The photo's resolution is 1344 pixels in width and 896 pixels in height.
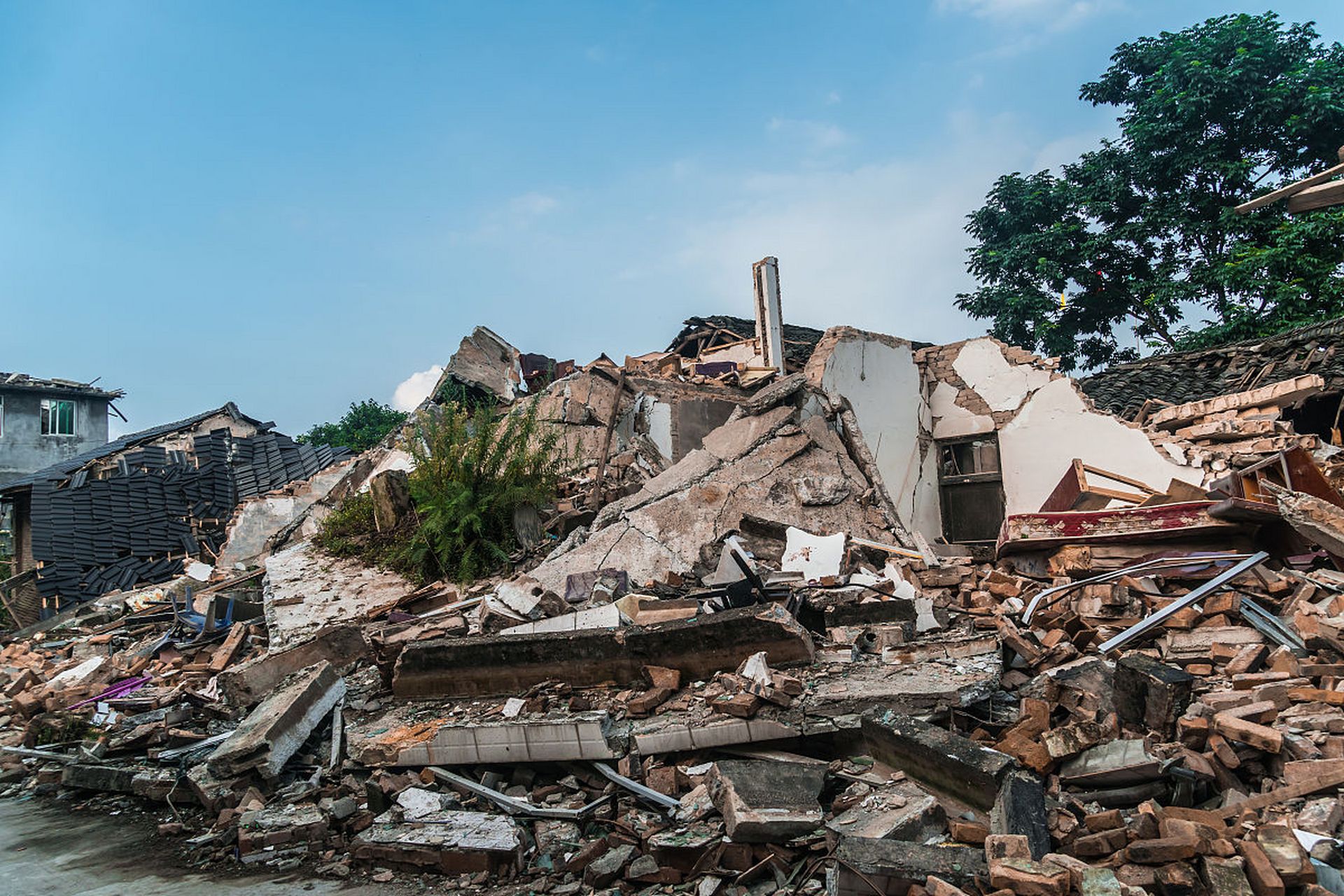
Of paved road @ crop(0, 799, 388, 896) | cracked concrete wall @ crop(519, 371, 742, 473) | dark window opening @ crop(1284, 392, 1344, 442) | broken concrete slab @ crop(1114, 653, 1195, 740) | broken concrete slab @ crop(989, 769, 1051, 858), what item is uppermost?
cracked concrete wall @ crop(519, 371, 742, 473)

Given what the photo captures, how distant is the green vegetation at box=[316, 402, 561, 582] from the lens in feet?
23.4

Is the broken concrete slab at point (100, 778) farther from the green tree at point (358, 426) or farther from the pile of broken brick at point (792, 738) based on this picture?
the green tree at point (358, 426)

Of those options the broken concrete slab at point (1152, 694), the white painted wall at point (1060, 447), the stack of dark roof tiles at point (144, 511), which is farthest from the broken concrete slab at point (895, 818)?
the stack of dark roof tiles at point (144, 511)

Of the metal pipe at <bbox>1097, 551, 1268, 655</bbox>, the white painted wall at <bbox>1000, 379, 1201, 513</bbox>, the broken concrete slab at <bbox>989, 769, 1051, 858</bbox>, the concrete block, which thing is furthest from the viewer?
the white painted wall at <bbox>1000, 379, 1201, 513</bbox>

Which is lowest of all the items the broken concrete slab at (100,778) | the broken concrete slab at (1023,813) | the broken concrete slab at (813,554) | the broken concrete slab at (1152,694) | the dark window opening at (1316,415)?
the broken concrete slab at (100,778)

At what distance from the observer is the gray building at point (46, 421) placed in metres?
22.4

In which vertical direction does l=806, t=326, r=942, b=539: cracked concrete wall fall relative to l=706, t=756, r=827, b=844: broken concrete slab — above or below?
above

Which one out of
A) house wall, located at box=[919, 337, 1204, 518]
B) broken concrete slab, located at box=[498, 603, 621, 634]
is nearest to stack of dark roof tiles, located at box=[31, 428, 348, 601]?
broken concrete slab, located at box=[498, 603, 621, 634]

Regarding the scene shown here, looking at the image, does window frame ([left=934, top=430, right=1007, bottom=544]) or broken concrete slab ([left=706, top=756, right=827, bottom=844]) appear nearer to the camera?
broken concrete slab ([left=706, top=756, right=827, bottom=844])

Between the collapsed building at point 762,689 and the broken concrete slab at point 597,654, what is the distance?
0.07 feet

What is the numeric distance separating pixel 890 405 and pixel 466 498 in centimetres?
602

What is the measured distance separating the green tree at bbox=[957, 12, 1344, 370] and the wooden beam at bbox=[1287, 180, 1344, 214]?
15261 millimetres

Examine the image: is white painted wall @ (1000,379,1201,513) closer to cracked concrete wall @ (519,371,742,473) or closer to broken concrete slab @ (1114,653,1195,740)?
cracked concrete wall @ (519,371,742,473)

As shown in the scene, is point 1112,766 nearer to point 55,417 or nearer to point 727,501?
point 727,501
